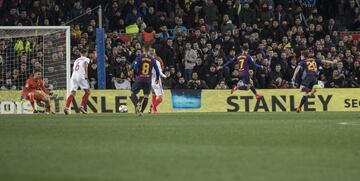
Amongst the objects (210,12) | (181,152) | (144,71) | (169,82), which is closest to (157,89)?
(144,71)

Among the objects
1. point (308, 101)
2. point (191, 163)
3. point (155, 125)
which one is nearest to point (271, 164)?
point (191, 163)

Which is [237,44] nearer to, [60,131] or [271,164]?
[60,131]

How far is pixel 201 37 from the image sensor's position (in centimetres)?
2936

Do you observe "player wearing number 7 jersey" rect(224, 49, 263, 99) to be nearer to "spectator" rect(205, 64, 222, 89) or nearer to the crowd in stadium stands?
the crowd in stadium stands

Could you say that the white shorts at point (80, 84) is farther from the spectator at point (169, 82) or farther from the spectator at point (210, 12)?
the spectator at point (210, 12)

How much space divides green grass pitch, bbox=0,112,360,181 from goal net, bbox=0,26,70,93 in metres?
9.41

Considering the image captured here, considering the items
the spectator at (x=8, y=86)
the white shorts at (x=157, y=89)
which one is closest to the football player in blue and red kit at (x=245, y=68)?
the white shorts at (x=157, y=89)

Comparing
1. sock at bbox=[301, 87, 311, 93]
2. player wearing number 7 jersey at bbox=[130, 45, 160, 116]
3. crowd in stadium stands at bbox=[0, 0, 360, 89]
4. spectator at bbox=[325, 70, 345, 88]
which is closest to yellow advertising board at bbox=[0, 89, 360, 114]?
crowd in stadium stands at bbox=[0, 0, 360, 89]

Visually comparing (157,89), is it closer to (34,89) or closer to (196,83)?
(34,89)

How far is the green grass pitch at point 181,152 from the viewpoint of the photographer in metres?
9.16

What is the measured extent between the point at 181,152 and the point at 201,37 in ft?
59.0

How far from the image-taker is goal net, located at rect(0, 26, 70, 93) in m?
26.6

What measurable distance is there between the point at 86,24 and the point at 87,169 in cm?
2012

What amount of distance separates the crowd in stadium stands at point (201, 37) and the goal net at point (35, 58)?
1.36 m
